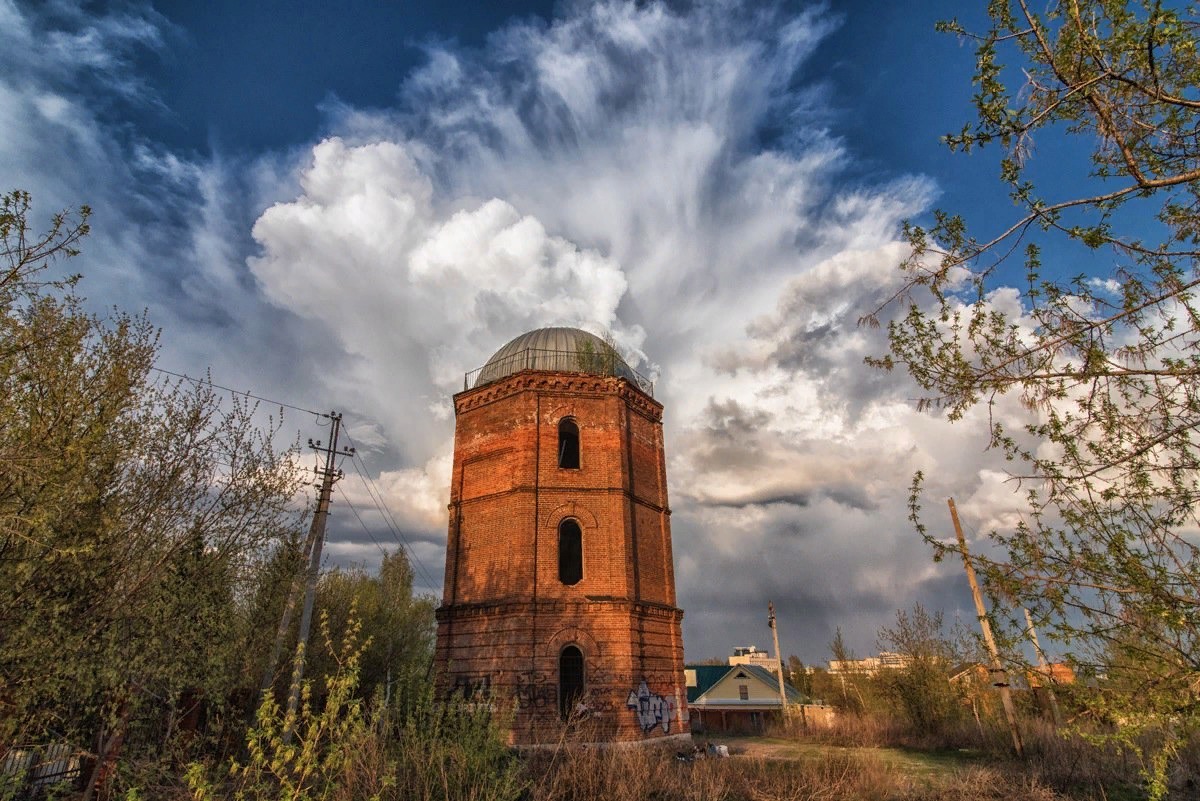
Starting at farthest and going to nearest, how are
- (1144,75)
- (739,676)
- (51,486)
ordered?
(739,676) < (51,486) < (1144,75)

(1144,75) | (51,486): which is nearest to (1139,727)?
(1144,75)

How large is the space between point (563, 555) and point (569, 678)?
3.71 meters

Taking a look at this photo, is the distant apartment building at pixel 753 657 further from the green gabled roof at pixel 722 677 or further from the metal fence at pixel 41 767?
the metal fence at pixel 41 767

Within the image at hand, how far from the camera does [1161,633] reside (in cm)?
434

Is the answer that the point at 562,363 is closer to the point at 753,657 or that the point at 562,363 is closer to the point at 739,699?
the point at 739,699

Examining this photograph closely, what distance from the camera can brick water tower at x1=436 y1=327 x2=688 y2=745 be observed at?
14.8 meters

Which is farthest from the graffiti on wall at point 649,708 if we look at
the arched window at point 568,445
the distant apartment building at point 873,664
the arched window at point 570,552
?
the distant apartment building at point 873,664

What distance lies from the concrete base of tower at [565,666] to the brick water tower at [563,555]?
35 mm

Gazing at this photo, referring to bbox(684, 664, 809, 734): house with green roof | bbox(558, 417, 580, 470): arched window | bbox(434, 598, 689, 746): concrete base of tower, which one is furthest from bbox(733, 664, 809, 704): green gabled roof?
bbox(558, 417, 580, 470): arched window

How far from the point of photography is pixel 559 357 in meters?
19.3

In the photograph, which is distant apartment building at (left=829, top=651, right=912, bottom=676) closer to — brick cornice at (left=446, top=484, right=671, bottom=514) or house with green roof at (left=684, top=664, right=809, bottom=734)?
house with green roof at (left=684, top=664, right=809, bottom=734)

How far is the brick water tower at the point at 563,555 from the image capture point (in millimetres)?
14773

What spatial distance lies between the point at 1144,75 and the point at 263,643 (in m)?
15.2

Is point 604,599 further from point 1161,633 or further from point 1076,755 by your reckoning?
point 1161,633
